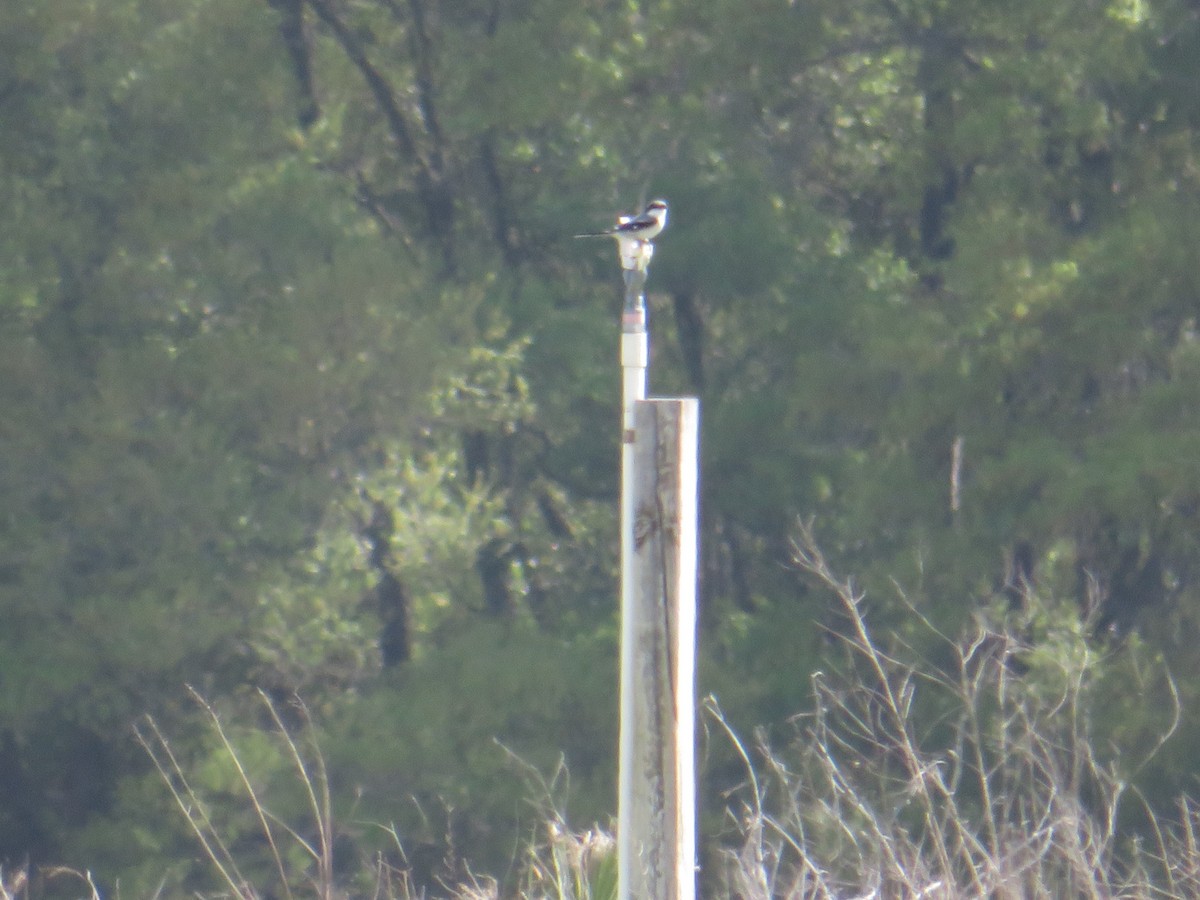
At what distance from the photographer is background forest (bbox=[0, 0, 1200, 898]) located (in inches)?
381

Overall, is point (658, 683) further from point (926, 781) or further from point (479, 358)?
point (479, 358)

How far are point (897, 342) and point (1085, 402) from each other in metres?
0.99

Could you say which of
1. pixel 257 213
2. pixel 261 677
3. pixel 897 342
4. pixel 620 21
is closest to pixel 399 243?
pixel 257 213

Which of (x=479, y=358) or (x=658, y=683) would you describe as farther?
(x=479, y=358)

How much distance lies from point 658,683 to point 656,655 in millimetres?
47

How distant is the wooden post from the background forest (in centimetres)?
649

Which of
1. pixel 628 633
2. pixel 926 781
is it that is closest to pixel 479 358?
pixel 926 781

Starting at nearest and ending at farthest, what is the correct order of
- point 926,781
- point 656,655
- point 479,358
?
point 656,655, point 926,781, point 479,358

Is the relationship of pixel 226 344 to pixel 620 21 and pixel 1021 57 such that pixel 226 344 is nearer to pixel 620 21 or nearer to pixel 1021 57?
pixel 620 21

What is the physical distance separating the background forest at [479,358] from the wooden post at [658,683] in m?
6.49

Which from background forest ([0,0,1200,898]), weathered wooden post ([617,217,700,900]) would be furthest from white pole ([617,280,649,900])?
background forest ([0,0,1200,898])

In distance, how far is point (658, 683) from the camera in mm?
3053

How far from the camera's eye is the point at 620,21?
465 inches

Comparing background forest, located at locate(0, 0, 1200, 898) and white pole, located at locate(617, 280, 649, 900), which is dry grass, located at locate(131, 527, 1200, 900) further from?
white pole, located at locate(617, 280, 649, 900)
